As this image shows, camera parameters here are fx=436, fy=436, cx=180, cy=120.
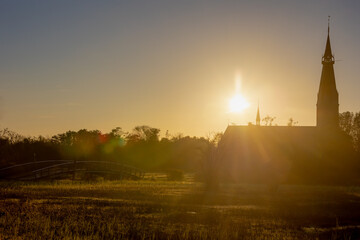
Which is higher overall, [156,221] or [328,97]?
[328,97]

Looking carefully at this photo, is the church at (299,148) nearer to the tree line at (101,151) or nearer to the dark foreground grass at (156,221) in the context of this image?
the tree line at (101,151)

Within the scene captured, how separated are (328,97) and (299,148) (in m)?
9.72

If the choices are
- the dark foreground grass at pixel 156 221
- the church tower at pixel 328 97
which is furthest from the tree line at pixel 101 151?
the dark foreground grass at pixel 156 221

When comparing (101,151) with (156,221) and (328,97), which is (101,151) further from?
(156,221)

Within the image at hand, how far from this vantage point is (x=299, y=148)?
71.5m

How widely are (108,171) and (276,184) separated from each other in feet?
72.1

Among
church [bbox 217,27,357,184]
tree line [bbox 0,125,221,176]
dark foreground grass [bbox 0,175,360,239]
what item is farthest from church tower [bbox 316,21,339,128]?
dark foreground grass [bbox 0,175,360,239]

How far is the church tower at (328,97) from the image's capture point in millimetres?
71812

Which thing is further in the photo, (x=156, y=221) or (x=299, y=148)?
(x=299, y=148)

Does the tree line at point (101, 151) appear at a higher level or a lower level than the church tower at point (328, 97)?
lower

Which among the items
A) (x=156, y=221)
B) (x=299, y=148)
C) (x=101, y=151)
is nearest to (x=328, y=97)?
(x=299, y=148)

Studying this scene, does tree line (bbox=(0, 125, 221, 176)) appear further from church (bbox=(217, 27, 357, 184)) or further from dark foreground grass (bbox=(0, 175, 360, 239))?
dark foreground grass (bbox=(0, 175, 360, 239))

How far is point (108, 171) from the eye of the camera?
53.7 m

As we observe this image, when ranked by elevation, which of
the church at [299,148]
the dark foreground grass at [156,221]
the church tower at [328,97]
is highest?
the church tower at [328,97]
